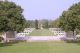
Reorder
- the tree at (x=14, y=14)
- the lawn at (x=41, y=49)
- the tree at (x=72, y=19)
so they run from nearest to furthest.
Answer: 1. the lawn at (x=41, y=49)
2. the tree at (x=72, y=19)
3. the tree at (x=14, y=14)

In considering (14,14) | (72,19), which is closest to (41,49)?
(72,19)

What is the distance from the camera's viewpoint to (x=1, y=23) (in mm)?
22156

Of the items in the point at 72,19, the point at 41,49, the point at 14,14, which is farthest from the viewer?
the point at 14,14

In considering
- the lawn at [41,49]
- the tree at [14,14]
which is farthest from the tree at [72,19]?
the lawn at [41,49]

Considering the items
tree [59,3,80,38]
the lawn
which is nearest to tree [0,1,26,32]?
tree [59,3,80,38]

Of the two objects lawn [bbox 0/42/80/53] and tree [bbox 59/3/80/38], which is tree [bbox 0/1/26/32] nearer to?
tree [bbox 59/3/80/38]

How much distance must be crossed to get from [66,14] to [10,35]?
10381 mm

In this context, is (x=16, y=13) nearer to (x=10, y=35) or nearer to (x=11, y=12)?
(x=11, y=12)

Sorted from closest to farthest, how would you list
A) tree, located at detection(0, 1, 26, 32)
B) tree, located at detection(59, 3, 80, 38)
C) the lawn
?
the lawn < tree, located at detection(59, 3, 80, 38) < tree, located at detection(0, 1, 26, 32)

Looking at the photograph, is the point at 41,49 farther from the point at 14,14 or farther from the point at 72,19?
the point at 14,14

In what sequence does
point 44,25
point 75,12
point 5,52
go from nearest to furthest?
point 5,52
point 75,12
point 44,25

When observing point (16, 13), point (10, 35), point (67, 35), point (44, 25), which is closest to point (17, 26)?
point (16, 13)

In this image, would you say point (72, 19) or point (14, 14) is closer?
point (72, 19)

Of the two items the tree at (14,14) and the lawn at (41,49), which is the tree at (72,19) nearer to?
the tree at (14,14)
